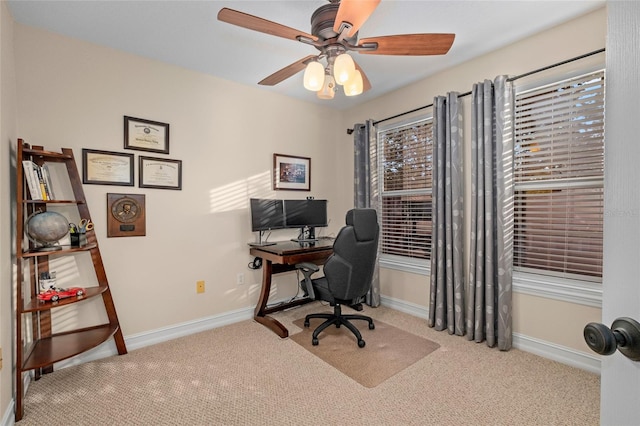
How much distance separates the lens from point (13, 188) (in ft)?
6.48

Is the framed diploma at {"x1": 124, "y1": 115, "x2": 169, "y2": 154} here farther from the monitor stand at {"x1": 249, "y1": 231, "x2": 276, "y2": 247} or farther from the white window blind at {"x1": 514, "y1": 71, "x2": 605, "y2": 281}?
the white window blind at {"x1": 514, "y1": 71, "x2": 605, "y2": 281}

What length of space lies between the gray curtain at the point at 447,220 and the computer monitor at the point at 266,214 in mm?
1599

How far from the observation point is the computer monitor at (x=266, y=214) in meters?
3.14

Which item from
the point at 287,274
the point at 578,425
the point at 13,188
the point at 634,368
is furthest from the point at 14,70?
the point at 578,425

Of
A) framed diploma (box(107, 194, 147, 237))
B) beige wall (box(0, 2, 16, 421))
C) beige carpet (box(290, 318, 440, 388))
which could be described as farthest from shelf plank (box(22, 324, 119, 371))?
beige carpet (box(290, 318, 440, 388))

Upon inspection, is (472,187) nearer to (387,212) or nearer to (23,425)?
(387,212)

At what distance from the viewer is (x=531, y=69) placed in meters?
2.39

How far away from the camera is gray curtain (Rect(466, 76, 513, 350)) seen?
2.43 metres

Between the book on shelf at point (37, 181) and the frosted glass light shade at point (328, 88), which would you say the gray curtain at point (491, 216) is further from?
the book on shelf at point (37, 181)

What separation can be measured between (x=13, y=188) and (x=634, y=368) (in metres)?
2.97

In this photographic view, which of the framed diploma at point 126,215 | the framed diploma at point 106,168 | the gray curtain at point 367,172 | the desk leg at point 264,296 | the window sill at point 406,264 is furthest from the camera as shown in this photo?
the gray curtain at point 367,172

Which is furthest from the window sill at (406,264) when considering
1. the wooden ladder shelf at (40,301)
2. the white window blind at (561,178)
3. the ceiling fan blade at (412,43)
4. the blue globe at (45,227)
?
the blue globe at (45,227)

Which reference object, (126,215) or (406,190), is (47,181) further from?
(406,190)

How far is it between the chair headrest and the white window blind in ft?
3.89
